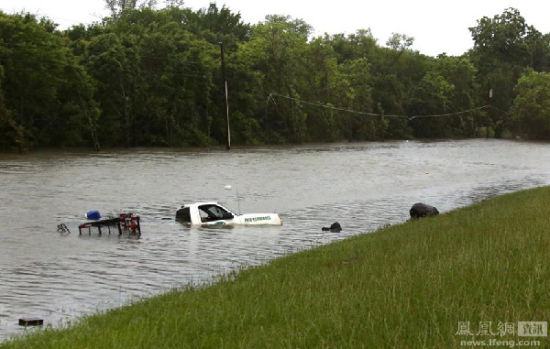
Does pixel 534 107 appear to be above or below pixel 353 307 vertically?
above

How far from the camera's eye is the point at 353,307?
9281 mm

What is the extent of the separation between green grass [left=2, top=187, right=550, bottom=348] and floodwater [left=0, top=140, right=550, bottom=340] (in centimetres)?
354

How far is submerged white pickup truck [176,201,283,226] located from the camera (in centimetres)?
3056

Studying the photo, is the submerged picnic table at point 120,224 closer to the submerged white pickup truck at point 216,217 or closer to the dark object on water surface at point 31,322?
the submerged white pickup truck at point 216,217

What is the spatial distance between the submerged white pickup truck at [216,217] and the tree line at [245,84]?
49.0 metres

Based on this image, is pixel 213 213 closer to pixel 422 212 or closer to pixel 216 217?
pixel 216 217

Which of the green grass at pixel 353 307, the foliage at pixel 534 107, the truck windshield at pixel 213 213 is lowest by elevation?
the truck windshield at pixel 213 213

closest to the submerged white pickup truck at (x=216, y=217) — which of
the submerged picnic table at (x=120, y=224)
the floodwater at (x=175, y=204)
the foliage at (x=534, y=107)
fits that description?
the floodwater at (x=175, y=204)

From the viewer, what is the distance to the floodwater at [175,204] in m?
18.3

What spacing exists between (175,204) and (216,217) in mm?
9373

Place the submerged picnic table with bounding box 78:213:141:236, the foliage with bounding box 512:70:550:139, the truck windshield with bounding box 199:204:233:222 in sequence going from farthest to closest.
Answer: the foliage with bounding box 512:70:550:139 → the truck windshield with bounding box 199:204:233:222 → the submerged picnic table with bounding box 78:213:141:236

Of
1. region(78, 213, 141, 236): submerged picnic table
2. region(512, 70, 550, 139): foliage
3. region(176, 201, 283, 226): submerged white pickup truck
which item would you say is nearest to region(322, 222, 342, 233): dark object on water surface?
region(176, 201, 283, 226): submerged white pickup truck

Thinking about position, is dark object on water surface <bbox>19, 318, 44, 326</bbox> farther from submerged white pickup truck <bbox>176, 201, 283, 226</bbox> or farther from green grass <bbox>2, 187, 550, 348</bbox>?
submerged white pickup truck <bbox>176, 201, 283, 226</bbox>


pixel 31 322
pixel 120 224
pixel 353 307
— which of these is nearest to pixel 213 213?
pixel 120 224
